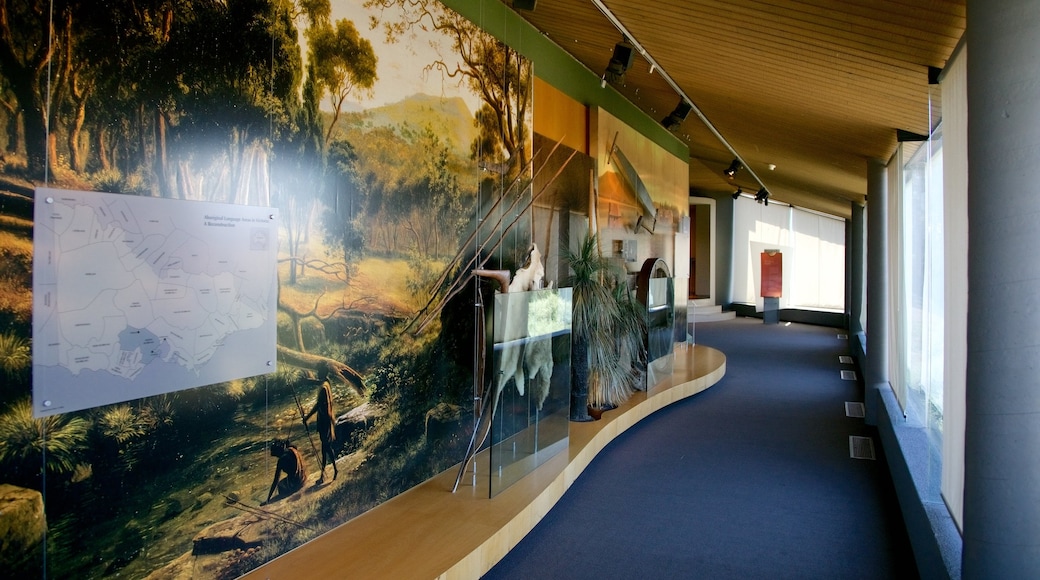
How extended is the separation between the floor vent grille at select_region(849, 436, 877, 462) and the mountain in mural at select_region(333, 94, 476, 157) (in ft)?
14.0

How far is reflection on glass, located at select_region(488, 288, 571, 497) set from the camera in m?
3.90

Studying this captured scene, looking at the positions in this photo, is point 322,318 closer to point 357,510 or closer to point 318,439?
point 318,439

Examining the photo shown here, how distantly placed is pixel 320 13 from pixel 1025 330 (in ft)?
10.3

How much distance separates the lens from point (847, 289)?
1582 centimetres

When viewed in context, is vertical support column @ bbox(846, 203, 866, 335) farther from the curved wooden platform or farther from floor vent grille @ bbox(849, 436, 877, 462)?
the curved wooden platform

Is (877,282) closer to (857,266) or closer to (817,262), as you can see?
(857,266)

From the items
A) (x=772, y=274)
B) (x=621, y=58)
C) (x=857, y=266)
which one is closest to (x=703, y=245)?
(x=772, y=274)

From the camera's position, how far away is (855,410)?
7.27 meters

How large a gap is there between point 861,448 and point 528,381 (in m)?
3.52

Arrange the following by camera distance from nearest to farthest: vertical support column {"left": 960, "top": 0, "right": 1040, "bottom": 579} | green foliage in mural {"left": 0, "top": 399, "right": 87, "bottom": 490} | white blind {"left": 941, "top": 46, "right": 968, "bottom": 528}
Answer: vertical support column {"left": 960, "top": 0, "right": 1040, "bottom": 579} < green foliage in mural {"left": 0, "top": 399, "right": 87, "bottom": 490} < white blind {"left": 941, "top": 46, "right": 968, "bottom": 528}

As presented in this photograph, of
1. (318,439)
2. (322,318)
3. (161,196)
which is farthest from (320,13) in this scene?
(318,439)

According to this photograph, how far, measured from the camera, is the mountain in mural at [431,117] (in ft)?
11.7

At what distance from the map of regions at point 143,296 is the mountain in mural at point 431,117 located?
94cm

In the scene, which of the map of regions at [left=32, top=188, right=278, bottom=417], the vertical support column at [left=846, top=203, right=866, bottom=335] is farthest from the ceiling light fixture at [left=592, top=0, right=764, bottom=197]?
the map of regions at [left=32, top=188, right=278, bottom=417]
